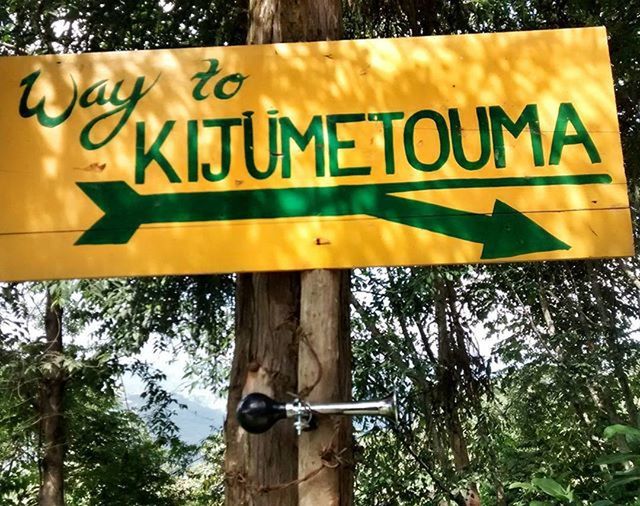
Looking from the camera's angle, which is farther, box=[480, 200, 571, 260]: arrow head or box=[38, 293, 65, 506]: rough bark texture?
box=[38, 293, 65, 506]: rough bark texture

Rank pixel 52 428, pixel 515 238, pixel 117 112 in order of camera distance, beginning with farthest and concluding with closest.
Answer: pixel 52 428, pixel 117 112, pixel 515 238

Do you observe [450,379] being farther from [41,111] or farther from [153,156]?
[41,111]

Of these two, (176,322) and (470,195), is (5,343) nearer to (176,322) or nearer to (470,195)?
(176,322)

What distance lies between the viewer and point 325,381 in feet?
5.67

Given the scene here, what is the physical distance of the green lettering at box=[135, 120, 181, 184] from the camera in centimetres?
190

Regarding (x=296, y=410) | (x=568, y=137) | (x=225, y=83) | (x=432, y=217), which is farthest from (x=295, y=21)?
(x=296, y=410)

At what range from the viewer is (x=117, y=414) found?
792cm

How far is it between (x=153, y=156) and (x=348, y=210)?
0.61m

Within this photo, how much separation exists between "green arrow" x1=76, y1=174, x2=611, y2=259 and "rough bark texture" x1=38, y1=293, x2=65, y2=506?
18.5 ft

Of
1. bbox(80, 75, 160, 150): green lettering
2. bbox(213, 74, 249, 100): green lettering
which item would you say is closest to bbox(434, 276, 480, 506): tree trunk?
bbox(213, 74, 249, 100): green lettering

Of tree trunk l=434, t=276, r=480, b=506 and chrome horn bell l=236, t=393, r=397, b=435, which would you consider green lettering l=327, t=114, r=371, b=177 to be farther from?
tree trunk l=434, t=276, r=480, b=506

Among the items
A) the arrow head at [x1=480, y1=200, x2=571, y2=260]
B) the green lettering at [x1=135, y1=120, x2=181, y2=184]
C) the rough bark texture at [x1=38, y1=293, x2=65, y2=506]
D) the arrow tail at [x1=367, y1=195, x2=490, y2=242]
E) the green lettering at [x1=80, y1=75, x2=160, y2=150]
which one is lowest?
the rough bark texture at [x1=38, y1=293, x2=65, y2=506]

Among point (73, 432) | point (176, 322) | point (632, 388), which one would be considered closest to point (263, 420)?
point (176, 322)

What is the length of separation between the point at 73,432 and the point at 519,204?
7.05 m
